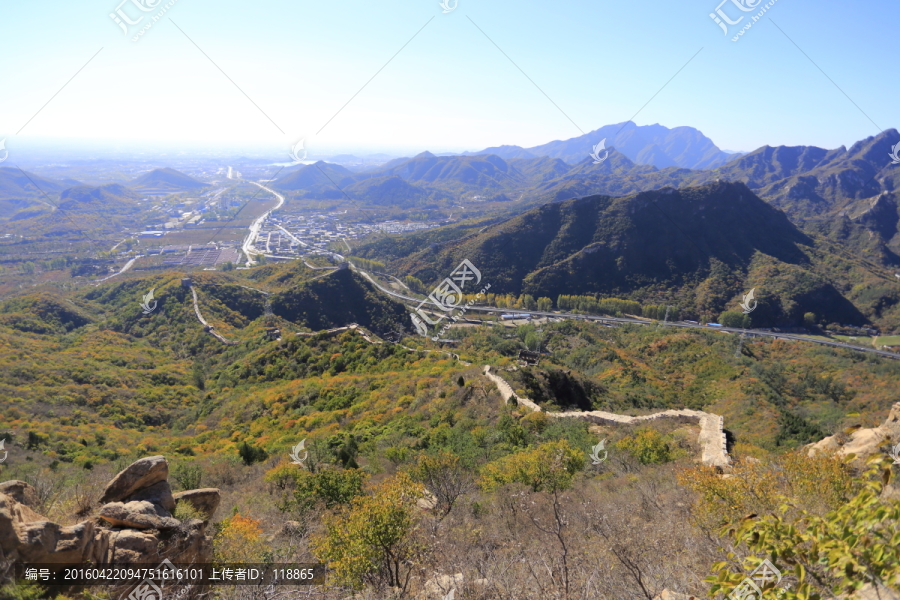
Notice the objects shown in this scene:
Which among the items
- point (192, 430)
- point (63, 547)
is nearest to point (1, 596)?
point (63, 547)

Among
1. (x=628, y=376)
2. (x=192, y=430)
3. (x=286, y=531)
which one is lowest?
(x=192, y=430)

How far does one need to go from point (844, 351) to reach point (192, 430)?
79881 millimetres

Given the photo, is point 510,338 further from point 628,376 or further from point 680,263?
point 680,263

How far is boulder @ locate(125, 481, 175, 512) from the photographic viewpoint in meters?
8.95

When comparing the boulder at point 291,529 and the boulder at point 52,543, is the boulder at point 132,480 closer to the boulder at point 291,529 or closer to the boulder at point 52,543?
the boulder at point 52,543

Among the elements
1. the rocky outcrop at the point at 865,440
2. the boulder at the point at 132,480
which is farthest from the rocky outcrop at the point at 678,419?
the boulder at the point at 132,480

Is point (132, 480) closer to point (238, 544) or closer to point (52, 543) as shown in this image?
point (52, 543)

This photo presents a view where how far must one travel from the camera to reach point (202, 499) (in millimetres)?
10414

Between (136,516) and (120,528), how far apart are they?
1.15 feet

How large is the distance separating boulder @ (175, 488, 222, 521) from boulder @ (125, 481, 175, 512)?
2.23 ft

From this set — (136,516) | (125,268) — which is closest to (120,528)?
(136,516)

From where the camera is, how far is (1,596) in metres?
5.75

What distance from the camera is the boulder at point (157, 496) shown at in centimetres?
895

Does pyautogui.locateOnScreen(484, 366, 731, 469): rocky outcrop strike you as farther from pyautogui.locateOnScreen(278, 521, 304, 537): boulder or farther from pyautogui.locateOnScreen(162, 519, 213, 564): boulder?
pyautogui.locateOnScreen(162, 519, 213, 564): boulder
